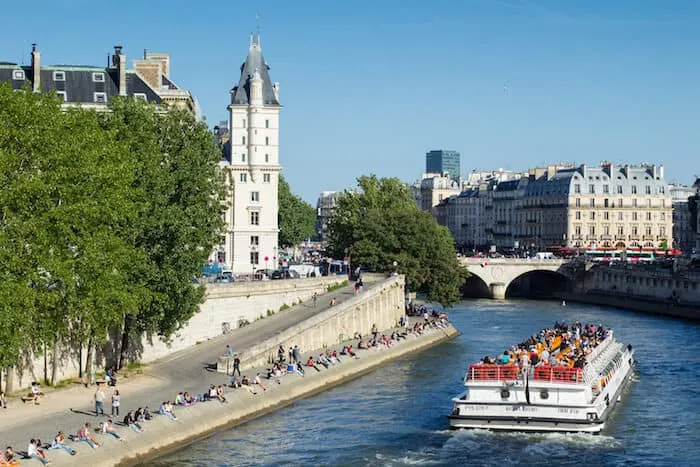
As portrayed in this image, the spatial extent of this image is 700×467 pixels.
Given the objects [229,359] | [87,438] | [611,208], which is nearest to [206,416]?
[87,438]

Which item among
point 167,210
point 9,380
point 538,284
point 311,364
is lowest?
point 311,364

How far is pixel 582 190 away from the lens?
15975cm

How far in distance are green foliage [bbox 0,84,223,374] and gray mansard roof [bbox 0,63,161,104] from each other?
55.2 ft

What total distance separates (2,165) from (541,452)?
1959 centimetres

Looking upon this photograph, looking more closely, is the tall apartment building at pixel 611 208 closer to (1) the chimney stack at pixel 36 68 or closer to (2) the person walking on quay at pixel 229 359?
(1) the chimney stack at pixel 36 68

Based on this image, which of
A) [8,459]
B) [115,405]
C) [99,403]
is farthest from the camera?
[99,403]

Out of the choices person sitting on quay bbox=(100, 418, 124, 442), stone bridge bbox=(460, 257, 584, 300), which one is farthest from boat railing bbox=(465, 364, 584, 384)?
stone bridge bbox=(460, 257, 584, 300)

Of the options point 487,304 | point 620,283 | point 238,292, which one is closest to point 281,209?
point 487,304

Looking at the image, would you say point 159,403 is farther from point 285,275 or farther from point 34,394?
point 285,275

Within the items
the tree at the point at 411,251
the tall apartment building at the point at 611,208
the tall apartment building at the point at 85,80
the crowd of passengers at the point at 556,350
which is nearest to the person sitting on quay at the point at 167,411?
the crowd of passengers at the point at 556,350

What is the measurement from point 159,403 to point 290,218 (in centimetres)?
8420

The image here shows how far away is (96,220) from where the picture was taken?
44.4 metres

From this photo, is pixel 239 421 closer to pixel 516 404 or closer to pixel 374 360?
pixel 516 404

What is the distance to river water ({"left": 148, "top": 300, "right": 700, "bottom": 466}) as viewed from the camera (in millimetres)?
39844
